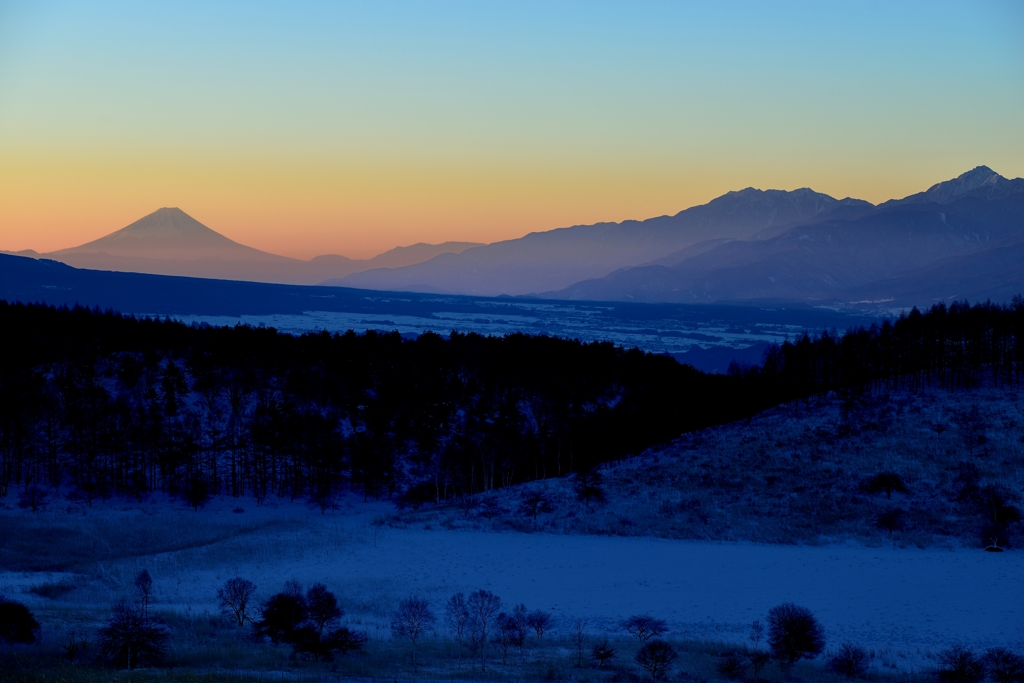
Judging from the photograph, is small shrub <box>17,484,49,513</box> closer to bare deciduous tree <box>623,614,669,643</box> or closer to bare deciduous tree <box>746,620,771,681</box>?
bare deciduous tree <box>623,614,669,643</box>

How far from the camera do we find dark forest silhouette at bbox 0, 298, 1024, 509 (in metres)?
97.4

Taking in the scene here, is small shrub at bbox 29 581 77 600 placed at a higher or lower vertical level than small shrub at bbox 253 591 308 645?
lower

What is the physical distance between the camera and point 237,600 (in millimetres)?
51406

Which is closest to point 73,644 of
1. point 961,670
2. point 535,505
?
point 961,670

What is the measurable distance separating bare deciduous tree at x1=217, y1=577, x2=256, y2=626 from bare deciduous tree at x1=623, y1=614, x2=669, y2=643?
65.0 feet

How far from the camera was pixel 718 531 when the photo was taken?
7481cm

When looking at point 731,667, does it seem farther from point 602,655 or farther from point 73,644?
point 73,644

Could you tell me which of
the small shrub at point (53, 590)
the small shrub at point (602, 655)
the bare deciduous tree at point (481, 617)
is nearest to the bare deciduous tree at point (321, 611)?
the bare deciduous tree at point (481, 617)

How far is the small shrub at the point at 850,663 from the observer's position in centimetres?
4128

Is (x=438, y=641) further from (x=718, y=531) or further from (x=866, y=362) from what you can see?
(x=866, y=362)

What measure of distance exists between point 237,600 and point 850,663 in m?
31.4

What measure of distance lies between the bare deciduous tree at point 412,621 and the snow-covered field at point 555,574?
3.30 ft

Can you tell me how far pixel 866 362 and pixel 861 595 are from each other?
63250mm

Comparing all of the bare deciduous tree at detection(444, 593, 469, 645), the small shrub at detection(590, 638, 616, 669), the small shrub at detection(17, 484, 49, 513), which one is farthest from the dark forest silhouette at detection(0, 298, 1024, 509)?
the small shrub at detection(590, 638, 616, 669)
